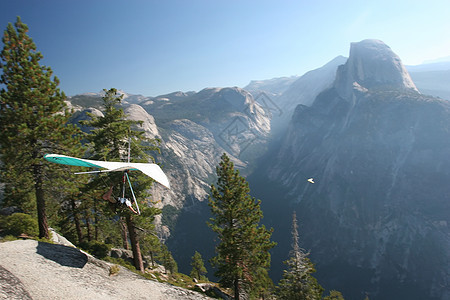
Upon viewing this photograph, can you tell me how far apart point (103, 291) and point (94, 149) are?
10.2m

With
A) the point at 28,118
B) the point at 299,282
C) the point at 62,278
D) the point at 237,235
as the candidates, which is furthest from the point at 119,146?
the point at 299,282

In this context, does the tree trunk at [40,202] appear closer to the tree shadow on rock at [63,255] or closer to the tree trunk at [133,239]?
the tree shadow on rock at [63,255]

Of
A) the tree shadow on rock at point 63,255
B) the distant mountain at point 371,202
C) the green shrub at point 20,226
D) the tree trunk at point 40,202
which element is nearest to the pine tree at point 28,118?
the tree trunk at point 40,202

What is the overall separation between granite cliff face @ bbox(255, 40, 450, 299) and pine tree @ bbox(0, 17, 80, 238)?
124577 mm

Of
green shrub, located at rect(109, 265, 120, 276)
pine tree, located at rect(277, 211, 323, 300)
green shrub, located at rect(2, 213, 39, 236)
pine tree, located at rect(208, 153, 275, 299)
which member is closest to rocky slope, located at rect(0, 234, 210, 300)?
green shrub, located at rect(109, 265, 120, 276)

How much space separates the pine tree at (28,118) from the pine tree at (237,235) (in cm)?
1259

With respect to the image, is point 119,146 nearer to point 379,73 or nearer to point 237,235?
point 237,235

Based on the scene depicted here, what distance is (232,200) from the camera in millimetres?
20875

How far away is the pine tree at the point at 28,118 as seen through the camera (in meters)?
14.3

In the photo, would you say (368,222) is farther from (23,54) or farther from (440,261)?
(23,54)

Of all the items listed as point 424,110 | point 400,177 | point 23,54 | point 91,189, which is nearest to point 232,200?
point 91,189

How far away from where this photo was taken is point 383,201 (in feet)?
397

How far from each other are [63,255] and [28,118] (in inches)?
352

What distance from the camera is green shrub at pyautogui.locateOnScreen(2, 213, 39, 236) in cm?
1618
